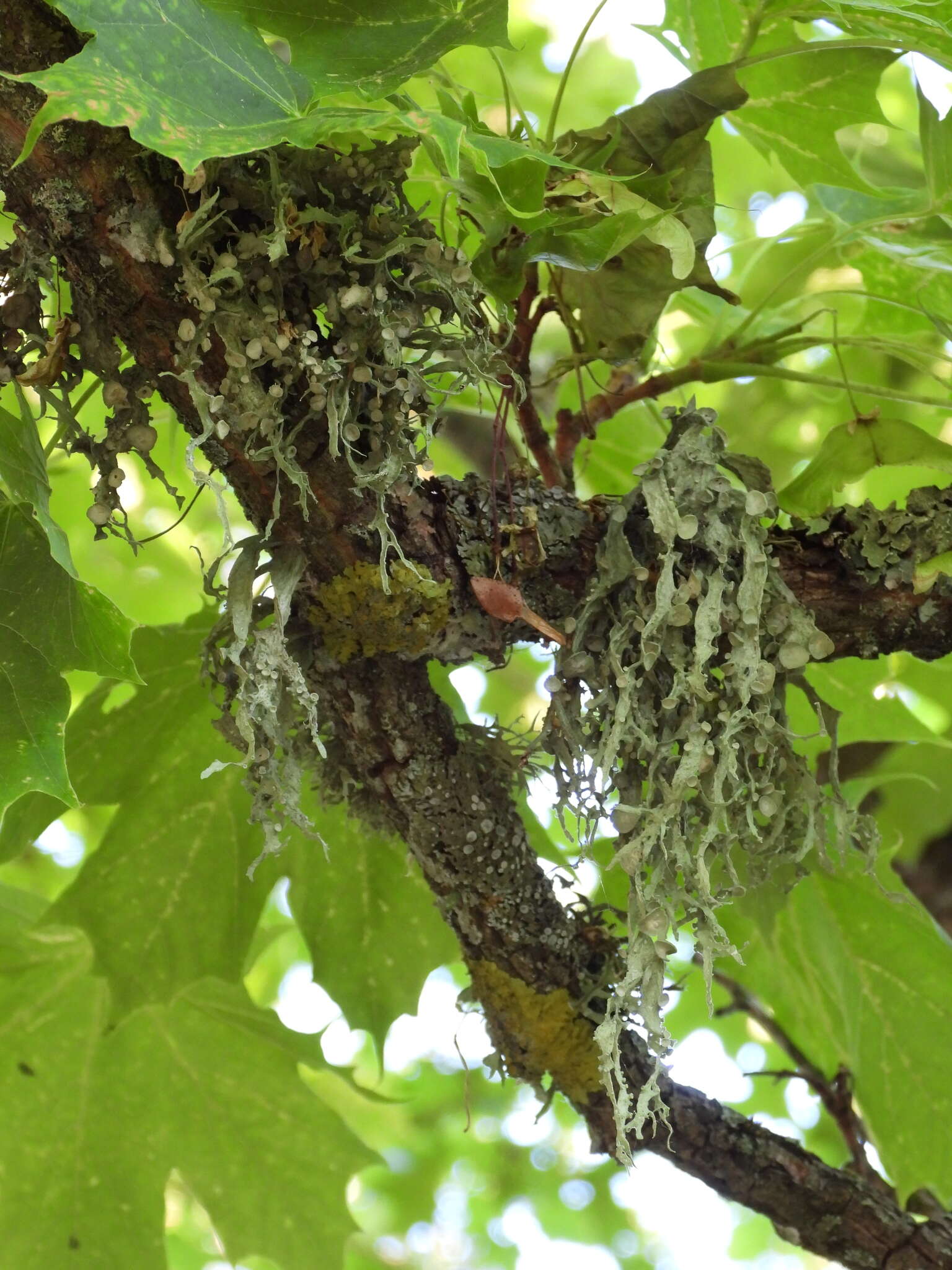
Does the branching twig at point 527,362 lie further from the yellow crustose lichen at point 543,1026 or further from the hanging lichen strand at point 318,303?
the yellow crustose lichen at point 543,1026

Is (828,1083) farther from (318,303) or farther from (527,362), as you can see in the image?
(318,303)

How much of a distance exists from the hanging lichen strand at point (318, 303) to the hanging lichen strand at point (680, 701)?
16cm

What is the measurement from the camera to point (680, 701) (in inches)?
26.7

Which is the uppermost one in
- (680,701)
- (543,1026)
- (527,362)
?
(527,362)

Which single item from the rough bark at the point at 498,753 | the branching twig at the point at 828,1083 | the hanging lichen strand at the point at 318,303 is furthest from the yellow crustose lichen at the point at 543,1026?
the hanging lichen strand at the point at 318,303

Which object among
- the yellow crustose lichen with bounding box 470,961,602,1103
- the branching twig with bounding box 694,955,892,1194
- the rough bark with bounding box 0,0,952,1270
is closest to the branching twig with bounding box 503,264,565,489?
the rough bark with bounding box 0,0,952,1270

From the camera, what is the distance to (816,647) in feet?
2.27

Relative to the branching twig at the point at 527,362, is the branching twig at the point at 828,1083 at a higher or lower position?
lower

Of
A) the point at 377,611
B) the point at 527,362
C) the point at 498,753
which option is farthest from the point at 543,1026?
the point at 527,362

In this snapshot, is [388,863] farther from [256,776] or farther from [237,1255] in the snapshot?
[237,1255]

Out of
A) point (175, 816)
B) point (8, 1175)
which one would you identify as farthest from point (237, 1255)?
point (175, 816)

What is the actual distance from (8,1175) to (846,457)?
1031 mm

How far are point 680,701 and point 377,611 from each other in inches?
7.5

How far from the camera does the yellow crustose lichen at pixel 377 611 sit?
653 mm
